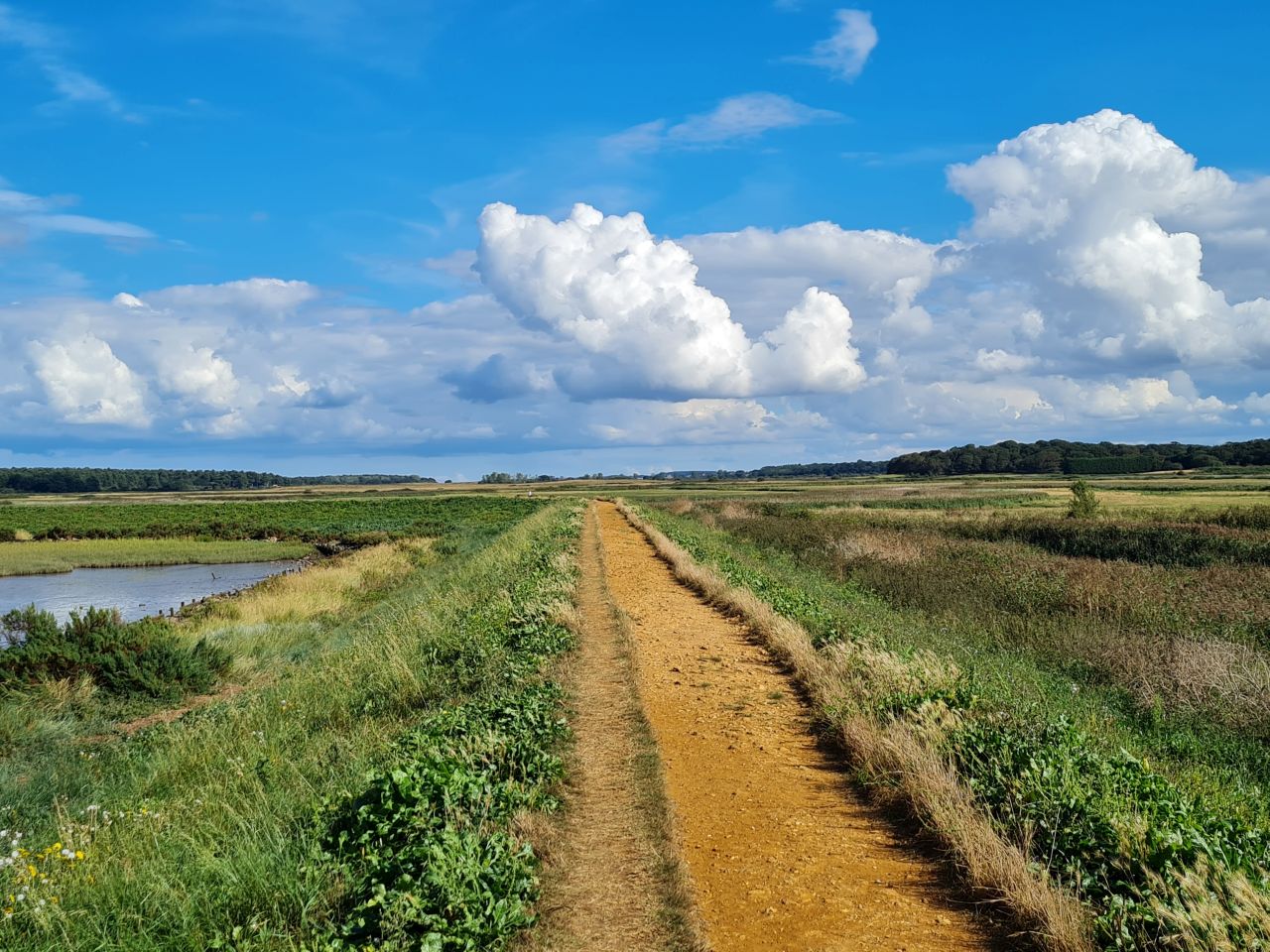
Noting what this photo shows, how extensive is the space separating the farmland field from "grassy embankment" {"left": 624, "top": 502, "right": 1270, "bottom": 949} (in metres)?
0.04

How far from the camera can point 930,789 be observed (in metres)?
6.54

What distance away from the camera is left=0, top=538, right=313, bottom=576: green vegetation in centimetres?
4556

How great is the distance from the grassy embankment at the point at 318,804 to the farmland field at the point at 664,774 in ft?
0.11

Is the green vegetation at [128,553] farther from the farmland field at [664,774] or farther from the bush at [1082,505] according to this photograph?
the bush at [1082,505]

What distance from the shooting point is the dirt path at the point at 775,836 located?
5.02 meters

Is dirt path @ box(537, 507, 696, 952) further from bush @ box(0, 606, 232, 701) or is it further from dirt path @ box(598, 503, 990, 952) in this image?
bush @ box(0, 606, 232, 701)

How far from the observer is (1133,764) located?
657cm

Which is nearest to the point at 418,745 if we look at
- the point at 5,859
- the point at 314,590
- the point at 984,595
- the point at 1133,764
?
the point at 5,859

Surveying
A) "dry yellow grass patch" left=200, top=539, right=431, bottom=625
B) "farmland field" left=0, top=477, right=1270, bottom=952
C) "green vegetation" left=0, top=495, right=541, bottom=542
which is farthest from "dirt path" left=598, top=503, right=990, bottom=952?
"green vegetation" left=0, top=495, right=541, bottom=542

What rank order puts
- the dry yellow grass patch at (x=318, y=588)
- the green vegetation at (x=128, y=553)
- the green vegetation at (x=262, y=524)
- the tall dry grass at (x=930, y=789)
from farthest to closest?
the green vegetation at (x=262, y=524), the green vegetation at (x=128, y=553), the dry yellow grass patch at (x=318, y=588), the tall dry grass at (x=930, y=789)

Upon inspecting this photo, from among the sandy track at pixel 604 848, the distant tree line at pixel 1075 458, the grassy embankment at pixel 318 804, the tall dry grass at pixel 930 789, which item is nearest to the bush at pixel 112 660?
the grassy embankment at pixel 318 804

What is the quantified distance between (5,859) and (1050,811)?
7038mm

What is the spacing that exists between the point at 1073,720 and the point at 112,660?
16362mm

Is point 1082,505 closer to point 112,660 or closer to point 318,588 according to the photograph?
point 318,588
